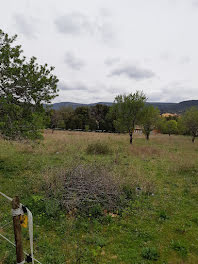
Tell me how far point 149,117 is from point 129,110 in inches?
143

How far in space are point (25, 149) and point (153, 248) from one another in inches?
533

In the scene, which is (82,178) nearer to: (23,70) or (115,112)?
(23,70)

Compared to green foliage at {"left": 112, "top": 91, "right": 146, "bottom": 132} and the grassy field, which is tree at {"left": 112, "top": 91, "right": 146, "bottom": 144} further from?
the grassy field

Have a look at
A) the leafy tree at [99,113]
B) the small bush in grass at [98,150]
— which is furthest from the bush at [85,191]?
the leafy tree at [99,113]

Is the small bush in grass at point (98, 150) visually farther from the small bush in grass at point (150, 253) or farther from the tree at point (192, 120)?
the tree at point (192, 120)

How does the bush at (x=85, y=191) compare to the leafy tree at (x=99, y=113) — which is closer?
the bush at (x=85, y=191)

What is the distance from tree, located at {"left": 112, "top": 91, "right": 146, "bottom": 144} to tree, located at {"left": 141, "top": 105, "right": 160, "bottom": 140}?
2.49 ft

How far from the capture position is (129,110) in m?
24.2

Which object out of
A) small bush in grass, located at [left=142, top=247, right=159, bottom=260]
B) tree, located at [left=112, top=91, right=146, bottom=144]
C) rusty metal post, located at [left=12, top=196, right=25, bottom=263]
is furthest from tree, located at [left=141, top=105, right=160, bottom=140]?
rusty metal post, located at [left=12, top=196, right=25, bottom=263]

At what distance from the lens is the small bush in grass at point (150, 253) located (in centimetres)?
414

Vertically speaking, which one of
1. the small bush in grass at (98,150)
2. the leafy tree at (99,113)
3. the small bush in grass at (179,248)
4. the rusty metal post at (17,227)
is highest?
the leafy tree at (99,113)

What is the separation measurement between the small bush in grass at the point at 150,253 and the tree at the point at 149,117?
2126 centimetres

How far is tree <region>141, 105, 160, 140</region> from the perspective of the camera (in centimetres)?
2434

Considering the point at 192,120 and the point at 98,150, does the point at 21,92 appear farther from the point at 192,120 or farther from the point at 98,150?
the point at 192,120
